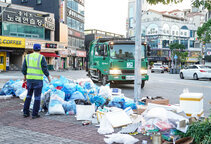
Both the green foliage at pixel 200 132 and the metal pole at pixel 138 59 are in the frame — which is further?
the metal pole at pixel 138 59

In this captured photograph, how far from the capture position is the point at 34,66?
5969 millimetres

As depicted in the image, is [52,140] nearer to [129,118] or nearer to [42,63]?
[129,118]

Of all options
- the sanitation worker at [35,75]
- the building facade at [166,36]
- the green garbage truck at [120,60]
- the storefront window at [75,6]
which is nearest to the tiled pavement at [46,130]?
the sanitation worker at [35,75]

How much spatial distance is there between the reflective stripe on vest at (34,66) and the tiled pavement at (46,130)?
3.46 feet

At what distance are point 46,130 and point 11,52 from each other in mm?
37674

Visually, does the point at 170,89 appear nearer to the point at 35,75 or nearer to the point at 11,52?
the point at 35,75

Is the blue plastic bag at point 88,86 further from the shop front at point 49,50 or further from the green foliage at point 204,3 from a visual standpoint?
the shop front at point 49,50

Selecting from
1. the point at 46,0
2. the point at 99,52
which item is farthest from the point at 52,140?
the point at 46,0

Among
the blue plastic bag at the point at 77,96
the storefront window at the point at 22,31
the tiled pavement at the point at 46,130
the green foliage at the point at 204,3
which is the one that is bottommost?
the tiled pavement at the point at 46,130

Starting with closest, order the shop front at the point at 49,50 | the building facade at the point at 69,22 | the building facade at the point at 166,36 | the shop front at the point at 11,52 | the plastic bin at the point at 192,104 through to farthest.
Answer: the plastic bin at the point at 192,104 < the shop front at the point at 11,52 < the shop front at the point at 49,50 < the building facade at the point at 69,22 < the building facade at the point at 166,36

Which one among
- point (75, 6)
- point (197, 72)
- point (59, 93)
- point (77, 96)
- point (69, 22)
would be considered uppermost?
point (75, 6)

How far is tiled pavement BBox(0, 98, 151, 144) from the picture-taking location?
168 inches

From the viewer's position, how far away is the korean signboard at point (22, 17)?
38550mm

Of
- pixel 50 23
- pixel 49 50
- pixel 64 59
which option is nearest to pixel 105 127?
pixel 49 50
